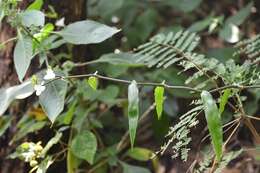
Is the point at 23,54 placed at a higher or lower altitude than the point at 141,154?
→ higher

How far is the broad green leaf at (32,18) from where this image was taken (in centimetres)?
104

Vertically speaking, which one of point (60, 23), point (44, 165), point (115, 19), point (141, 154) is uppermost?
point (60, 23)

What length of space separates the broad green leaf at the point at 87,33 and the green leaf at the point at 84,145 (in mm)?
272

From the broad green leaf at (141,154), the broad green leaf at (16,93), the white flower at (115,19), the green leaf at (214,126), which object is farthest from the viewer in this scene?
the white flower at (115,19)

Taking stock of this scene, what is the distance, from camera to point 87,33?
1.12 meters

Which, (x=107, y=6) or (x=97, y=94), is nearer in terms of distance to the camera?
(x=97, y=94)

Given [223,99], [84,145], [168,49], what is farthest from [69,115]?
[223,99]

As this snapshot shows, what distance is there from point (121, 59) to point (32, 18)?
0.33 metres

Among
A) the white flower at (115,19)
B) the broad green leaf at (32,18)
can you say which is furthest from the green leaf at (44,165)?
the white flower at (115,19)

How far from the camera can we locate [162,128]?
1.59m

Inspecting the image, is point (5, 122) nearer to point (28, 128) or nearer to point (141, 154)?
point (28, 128)

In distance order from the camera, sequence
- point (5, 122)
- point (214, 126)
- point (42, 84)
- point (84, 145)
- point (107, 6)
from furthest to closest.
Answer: point (107, 6) → point (5, 122) → point (84, 145) → point (42, 84) → point (214, 126)

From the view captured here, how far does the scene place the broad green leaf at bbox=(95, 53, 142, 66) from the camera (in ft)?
4.25

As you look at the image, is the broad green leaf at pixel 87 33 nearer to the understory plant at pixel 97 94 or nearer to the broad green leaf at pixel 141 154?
the understory plant at pixel 97 94
